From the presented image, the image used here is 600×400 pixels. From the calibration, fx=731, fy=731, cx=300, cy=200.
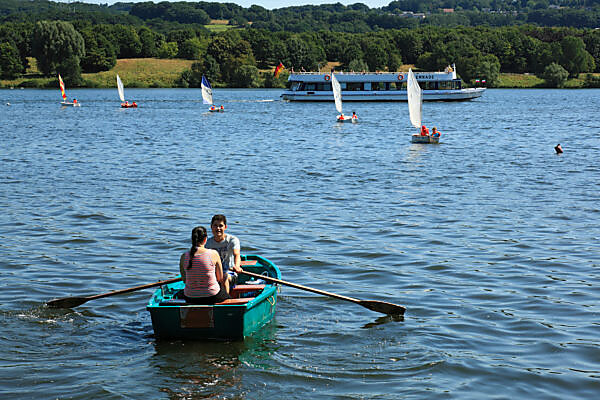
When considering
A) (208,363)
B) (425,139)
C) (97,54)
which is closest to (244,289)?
(208,363)

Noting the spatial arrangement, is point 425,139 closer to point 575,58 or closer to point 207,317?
point 207,317

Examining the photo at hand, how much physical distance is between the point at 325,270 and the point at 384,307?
12.2 feet

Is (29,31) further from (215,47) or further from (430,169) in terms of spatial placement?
(430,169)

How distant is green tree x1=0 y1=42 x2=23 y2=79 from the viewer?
172m

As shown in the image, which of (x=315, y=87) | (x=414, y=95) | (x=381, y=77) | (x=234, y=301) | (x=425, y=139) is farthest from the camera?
(x=315, y=87)

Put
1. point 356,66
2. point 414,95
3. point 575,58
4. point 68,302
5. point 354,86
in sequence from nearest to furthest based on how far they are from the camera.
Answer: point 68,302, point 414,95, point 354,86, point 356,66, point 575,58

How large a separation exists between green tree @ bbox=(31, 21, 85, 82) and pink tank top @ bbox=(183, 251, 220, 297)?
166698mm

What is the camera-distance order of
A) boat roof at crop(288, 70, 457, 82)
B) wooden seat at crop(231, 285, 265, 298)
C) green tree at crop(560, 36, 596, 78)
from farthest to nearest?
green tree at crop(560, 36, 596, 78)
boat roof at crop(288, 70, 457, 82)
wooden seat at crop(231, 285, 265, 298)

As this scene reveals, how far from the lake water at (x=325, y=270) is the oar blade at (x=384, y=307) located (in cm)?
26

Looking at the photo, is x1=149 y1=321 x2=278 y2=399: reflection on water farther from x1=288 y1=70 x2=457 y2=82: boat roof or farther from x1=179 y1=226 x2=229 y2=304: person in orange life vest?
x1=288 y1=70 x2=457 y2=82: boat roof

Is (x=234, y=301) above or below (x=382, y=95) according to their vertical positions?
below

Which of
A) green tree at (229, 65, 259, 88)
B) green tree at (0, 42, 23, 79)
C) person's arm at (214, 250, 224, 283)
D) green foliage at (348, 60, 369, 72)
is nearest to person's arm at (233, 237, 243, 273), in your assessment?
person's arm at (214, 250, 224, 283)

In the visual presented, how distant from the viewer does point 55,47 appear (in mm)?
167625

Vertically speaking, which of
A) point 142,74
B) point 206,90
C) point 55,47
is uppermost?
point 55,47
